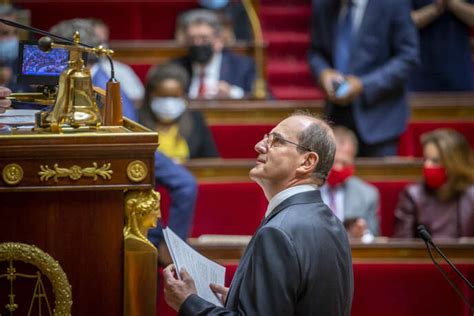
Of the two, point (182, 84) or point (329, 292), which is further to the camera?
point (182, 84)

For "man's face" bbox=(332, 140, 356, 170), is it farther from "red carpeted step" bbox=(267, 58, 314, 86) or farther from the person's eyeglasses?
the person's eyeglasses

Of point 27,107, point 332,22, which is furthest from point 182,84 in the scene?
point 27,107

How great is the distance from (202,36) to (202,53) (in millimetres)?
84

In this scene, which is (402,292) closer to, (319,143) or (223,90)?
(319,143)

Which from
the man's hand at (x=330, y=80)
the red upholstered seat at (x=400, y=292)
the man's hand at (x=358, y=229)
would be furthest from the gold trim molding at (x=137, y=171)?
the man's hand at (x=330, y=80)

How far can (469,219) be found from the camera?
2717mm

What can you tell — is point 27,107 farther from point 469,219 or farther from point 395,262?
point 469,219

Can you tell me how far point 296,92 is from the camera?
399 cm

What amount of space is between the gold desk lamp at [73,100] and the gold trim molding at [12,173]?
78mm

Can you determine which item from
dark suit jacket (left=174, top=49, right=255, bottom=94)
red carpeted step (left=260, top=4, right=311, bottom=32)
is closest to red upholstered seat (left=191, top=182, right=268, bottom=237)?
dark suit jacket (left=174, top=49, right=255, bottom=94)

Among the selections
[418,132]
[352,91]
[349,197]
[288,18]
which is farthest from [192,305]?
[288,18]

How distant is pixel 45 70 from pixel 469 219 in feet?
5.42

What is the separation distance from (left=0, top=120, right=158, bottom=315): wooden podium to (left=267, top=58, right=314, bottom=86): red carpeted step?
2.88m

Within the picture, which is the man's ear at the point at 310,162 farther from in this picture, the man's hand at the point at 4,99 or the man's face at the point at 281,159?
the man's hand at the point at 4,99
